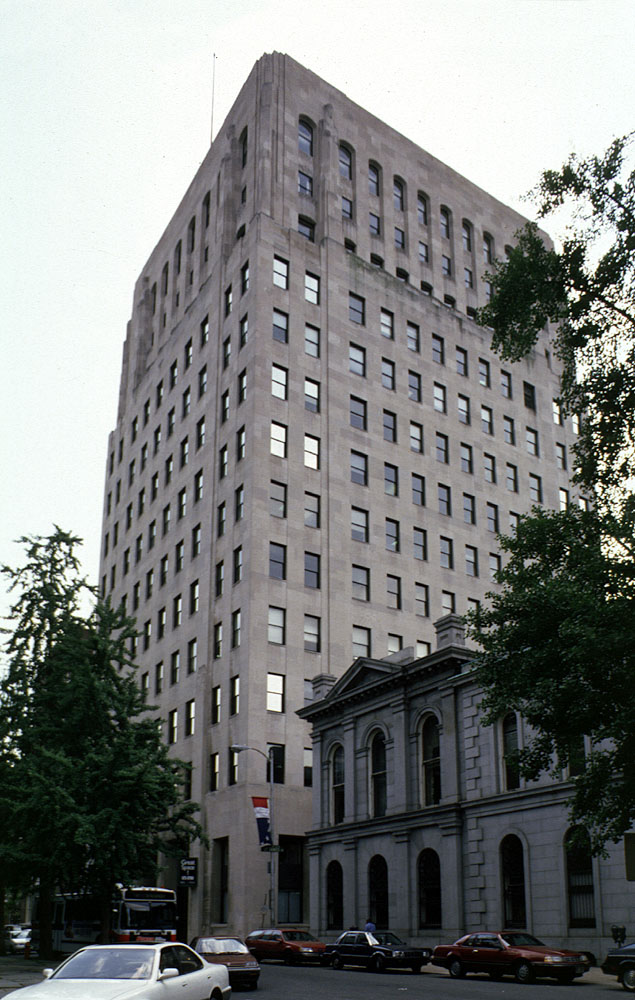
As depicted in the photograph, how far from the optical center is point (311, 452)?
59844 millimetres

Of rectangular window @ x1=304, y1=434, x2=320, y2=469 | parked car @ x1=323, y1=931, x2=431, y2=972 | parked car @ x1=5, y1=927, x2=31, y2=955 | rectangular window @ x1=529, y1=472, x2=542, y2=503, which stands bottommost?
parked car @ x1=5, y1=927, x2=31, y2=955

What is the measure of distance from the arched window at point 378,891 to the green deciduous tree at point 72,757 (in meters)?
9.82

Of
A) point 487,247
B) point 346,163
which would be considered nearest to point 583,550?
point 346,163

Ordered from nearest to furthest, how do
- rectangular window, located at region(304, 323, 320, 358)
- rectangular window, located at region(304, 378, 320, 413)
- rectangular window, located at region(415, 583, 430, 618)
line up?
rectangular window, located at region(304, 378, 320, 413), rectangular window, located at region(415, 583, 430, 618), rectangular window, located at region(304, 323, 320, 358)

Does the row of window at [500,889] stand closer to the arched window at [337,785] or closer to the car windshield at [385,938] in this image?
the car windshield at [385,938]

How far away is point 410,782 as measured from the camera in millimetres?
42062

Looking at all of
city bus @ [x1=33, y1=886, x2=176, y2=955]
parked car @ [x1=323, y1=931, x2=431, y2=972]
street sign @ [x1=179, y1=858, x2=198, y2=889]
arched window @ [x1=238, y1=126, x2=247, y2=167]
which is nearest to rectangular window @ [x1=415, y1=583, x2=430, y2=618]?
street sign @ [x1=179, y1=858, x2=198, y2=889]

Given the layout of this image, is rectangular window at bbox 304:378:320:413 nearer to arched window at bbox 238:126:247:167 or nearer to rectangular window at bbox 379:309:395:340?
rectangular window at bbox 379:309:395:340

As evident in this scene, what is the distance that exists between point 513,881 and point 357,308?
41.3m

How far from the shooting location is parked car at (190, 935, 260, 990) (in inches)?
971

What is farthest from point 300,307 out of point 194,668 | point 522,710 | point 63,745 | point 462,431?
point 522,710

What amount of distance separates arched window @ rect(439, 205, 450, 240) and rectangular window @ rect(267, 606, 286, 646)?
36.6 metres

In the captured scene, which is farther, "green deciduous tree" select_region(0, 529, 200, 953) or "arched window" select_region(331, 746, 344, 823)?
"arched window" select_region(331, 746, 344, 823)

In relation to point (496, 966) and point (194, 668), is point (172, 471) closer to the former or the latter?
point (194, 668)
